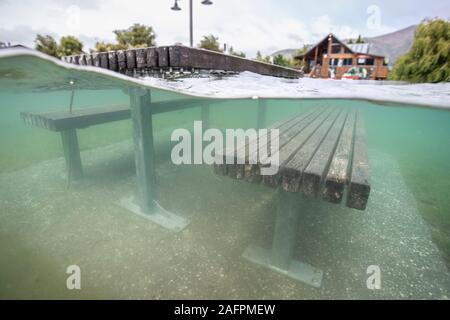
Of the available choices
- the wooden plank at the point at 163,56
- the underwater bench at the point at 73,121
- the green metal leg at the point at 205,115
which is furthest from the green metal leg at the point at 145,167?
the green metal leg at the point at 205,115

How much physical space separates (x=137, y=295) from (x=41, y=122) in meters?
3.87

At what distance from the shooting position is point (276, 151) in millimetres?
2473

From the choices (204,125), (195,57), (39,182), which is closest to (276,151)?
(195,57)

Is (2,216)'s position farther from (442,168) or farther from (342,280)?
(442,168)

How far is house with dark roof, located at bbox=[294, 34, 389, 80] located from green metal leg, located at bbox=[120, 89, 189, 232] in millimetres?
25221

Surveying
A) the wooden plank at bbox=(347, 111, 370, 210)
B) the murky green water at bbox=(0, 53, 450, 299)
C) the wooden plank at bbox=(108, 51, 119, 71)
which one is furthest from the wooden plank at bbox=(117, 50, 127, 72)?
the wooden plank at bbox=(347, 111, 370, 210)

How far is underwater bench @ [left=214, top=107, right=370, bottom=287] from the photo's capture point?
6.36ft

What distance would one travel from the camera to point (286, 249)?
9.14 feet

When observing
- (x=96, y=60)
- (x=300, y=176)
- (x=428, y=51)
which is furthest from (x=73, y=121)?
(x=428, y=51)

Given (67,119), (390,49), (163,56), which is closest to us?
(163,56)

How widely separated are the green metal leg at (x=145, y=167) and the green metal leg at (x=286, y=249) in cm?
152

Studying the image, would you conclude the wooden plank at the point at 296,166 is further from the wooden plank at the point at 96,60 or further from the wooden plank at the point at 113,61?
the wooden plank at the point at 96,60

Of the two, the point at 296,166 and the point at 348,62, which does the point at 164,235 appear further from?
the point at 348,62

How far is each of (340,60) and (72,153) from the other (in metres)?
29.0
